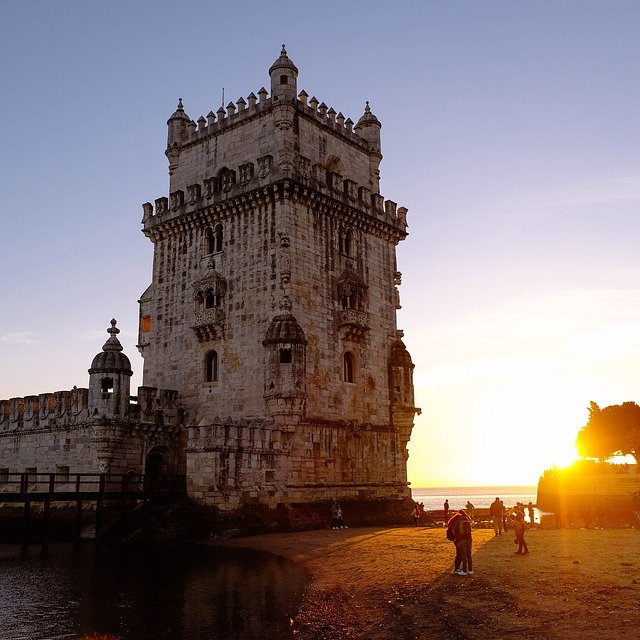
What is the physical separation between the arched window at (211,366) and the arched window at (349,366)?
7.20 metres

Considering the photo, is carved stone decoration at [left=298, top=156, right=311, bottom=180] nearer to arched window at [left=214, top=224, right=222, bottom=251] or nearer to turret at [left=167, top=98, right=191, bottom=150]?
arched window at [left=214, top=224, right=222, bottom=251]

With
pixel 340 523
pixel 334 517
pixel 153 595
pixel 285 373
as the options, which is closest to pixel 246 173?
pixel 285 373

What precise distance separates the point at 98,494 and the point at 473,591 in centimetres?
2066

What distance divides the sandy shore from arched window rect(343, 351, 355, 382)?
41.8 ft

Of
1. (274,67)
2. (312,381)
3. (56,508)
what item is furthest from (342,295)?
(56,508)

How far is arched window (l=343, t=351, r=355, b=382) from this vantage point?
38.9 metres

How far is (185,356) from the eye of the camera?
130 ft

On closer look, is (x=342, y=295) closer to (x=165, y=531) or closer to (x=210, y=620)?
(x=165, y=531)

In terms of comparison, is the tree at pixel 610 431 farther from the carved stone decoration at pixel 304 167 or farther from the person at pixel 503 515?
the carved stone decoration at pixel 304 167

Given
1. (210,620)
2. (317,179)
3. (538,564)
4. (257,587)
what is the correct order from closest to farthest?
(210,620) → (257,587) → (538,564) → (317,179)

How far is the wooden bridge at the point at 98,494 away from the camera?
103 ft

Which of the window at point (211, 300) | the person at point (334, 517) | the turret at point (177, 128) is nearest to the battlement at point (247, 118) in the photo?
the turret at point (177, 128)

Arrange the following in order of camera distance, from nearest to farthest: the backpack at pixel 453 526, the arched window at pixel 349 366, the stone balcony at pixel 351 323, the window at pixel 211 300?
1. the backpack at pixel 453 526
2. the window at pixel 211 300
3. the stone balcony at pixel 351 323
4. the arched window at pixel 349 366

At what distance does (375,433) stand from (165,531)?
14.2 metres
